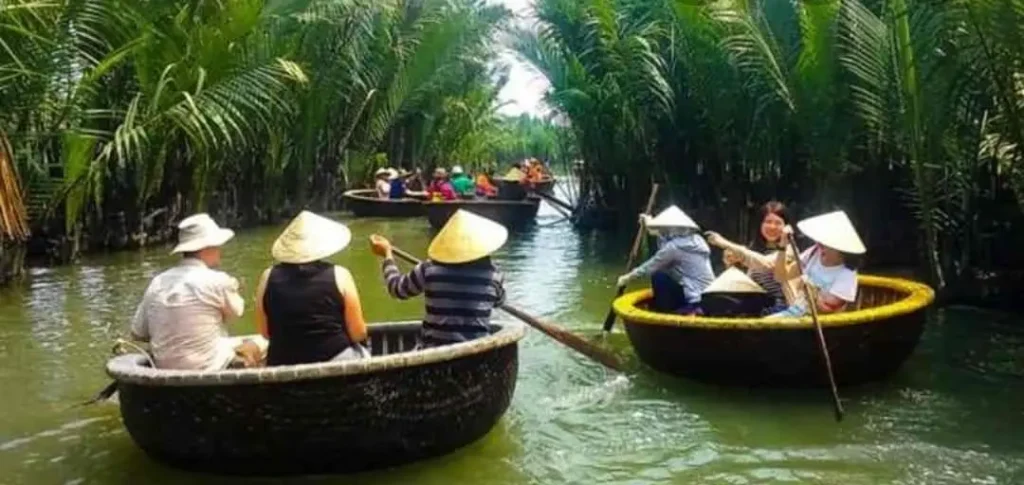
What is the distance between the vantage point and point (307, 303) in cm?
510

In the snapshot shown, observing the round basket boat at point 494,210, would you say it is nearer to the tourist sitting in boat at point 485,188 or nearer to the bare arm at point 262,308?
the tourist sitting in boat at point 485,188

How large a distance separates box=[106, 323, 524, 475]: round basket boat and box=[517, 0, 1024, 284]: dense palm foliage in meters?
4.39

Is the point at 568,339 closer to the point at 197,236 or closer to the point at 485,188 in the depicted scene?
the point at 197,236

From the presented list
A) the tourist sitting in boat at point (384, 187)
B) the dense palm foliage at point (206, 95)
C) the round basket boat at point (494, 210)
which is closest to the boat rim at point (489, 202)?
the round basket boat at point (494, 210)

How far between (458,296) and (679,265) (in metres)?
2.43

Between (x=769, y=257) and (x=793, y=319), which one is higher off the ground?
(x=769, y=257)

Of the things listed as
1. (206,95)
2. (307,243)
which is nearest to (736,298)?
Answer: (307,243)

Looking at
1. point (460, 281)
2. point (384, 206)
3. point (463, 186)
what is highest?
point (460, 281)

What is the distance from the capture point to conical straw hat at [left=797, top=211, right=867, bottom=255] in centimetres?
659

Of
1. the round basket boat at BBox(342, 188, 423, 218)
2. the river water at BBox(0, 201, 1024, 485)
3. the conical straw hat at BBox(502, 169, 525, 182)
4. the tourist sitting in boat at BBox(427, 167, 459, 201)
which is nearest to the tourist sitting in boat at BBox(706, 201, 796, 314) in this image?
the river water at BBox(0, 201, 1024, 485)

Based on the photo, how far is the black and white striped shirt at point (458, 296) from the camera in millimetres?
5570

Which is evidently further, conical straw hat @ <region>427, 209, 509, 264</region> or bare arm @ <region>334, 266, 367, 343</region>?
conical straw hat @ <region>427, 209, 509, 264</region>

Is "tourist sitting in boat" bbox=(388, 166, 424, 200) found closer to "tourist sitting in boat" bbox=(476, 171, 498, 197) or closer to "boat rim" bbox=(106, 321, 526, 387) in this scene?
"tourist sitting in boat" bbox=(476, 171, 498, 197)

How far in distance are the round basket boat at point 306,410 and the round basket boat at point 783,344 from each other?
1.70m
